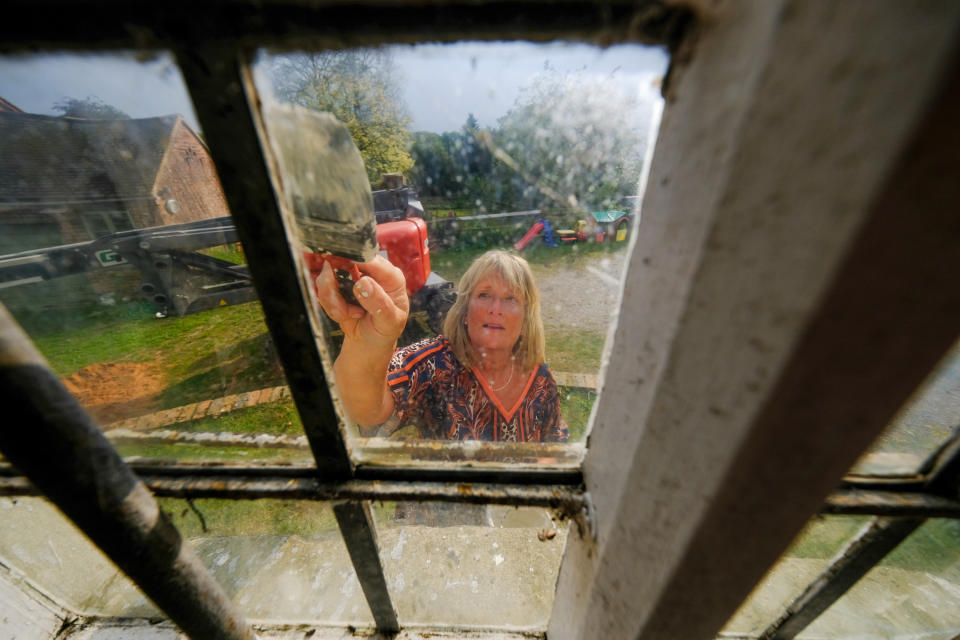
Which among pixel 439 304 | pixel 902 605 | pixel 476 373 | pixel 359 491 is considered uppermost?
pixel 359 491

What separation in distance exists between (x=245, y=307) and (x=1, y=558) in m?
2.30

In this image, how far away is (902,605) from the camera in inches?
51.6

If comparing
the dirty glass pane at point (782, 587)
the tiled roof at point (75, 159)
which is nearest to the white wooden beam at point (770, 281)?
the tiled roof at point (75, 159)

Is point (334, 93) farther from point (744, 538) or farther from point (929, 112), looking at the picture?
point (744, 538)

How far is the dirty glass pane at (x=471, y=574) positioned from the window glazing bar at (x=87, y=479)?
650 mm

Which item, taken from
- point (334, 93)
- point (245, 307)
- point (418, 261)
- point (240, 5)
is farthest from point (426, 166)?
point (245, 307)

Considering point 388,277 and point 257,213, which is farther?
point 388,277

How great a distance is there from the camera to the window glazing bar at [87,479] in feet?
1.35

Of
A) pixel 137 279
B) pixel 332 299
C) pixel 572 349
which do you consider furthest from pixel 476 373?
pixel 137 279

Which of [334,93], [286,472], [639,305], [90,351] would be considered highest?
[334,93]

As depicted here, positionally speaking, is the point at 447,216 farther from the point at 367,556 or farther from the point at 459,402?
the point at 367,556

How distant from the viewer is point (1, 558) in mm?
1089

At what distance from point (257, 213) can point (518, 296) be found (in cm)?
137

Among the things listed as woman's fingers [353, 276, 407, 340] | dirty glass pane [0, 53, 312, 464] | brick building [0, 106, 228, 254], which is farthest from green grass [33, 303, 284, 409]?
woman's fingers [353, 276, 407, 340]
